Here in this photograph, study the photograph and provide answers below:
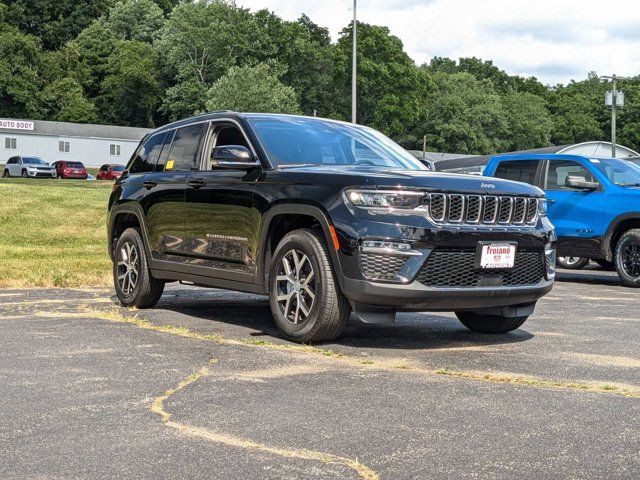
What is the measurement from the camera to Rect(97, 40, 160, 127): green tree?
3996 inches

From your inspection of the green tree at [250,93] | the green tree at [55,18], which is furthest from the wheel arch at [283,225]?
the green tree at [55,18]

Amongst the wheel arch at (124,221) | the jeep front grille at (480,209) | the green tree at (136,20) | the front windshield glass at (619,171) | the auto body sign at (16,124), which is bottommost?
the wheel arch at (124,221)

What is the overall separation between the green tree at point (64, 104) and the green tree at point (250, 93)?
18.0 meters

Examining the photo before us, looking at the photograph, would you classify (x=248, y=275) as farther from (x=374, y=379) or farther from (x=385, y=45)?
(x=385, y=45)

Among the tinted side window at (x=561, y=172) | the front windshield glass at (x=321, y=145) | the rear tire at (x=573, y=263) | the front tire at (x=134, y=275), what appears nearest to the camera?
the front windshield glass at (x=321, y=145)

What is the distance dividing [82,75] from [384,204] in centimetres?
10370

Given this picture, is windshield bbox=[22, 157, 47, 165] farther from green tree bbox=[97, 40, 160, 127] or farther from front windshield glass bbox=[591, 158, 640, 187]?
front windshield glass bbox=[591, 158, 640, 187]

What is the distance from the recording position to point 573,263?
16609 millimetres

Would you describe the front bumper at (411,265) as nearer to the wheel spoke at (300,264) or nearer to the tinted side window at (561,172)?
the wheel spoke at (300,264)

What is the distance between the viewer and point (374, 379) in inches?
225

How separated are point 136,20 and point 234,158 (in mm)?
115283

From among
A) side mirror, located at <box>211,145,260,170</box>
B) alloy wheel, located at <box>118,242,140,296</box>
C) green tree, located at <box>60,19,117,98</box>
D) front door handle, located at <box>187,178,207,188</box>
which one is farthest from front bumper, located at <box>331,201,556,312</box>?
green tree, located at <box>60,19,117,98</box>

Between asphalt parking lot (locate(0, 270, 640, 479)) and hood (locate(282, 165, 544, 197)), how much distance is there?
1.20 meters

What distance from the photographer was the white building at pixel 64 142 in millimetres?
77688
